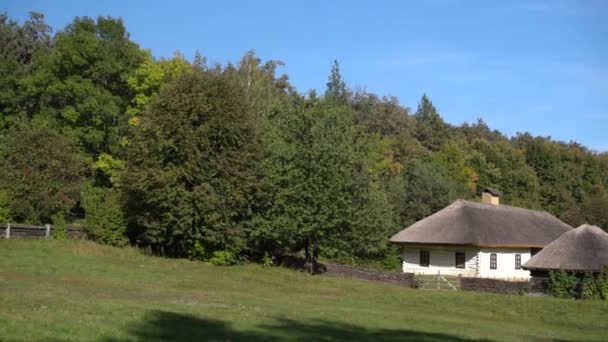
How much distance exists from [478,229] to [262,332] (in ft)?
127

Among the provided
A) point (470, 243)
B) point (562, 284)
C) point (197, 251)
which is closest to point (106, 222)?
point (197, 251)

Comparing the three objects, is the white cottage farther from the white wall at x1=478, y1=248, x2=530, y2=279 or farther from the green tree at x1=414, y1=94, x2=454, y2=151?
the green tree at x1=414, y1=94, x2=454, y2=151

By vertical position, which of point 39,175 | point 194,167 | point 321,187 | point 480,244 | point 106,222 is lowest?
point 106,222

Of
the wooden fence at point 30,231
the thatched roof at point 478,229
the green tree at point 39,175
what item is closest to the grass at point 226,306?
the wooden fence at point 30,231

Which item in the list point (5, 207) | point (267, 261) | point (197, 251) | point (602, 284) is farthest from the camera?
point (5, 207)

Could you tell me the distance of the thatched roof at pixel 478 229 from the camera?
53.7 meters

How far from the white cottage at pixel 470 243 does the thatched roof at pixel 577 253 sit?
992 cm

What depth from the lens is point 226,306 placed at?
Result: 2481cm

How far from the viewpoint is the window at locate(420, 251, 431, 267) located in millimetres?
56031

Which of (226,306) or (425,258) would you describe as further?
(425,258)

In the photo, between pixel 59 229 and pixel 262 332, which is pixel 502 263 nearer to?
pixel 59 229

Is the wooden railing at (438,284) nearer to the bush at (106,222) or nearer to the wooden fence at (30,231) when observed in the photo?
the bush at (106,222)

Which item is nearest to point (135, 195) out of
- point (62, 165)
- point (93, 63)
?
point (62, 165)

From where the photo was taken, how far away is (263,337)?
1716 centimetres
